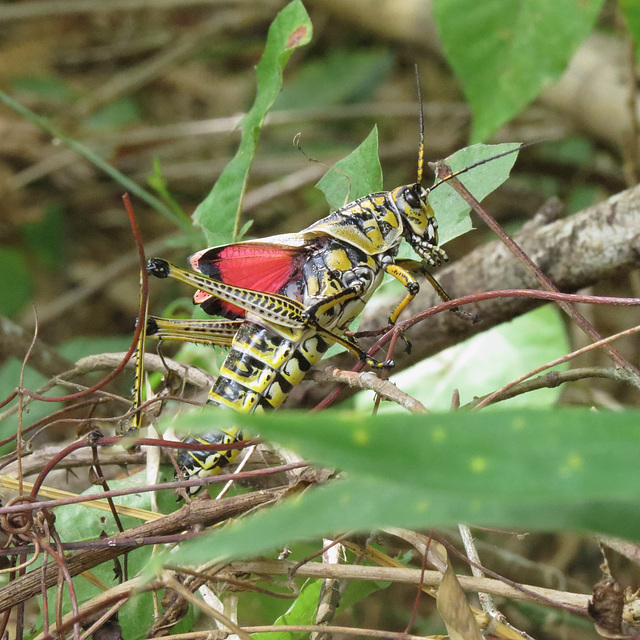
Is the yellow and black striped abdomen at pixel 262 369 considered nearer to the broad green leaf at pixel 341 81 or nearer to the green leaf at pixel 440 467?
the green leaf at pixel 440 467

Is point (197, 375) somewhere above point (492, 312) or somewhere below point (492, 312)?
above

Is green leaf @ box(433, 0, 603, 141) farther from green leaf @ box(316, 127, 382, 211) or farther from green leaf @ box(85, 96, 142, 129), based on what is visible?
green leaf @ box(85, 96, 142, 129)

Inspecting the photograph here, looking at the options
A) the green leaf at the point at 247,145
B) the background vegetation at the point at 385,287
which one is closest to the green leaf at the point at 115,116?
the background vegetation at the point at 385,287

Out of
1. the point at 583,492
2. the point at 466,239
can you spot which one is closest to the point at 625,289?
the point at 466,239

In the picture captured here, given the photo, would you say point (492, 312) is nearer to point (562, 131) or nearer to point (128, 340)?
point (128, 340)

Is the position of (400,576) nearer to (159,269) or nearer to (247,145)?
(159,269)

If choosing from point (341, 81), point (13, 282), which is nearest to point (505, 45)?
point (341, 81)
